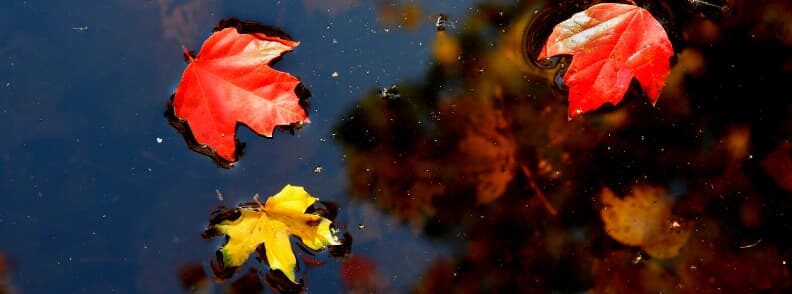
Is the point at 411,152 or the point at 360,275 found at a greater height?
the point at 411,152

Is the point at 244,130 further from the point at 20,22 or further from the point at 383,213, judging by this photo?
the point at 20,22

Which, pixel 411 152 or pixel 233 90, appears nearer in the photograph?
pixel 233 90

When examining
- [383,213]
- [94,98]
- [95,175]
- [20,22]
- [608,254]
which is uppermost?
[20,22]

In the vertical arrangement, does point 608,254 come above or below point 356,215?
below

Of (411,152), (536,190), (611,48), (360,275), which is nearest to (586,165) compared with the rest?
(536,190)

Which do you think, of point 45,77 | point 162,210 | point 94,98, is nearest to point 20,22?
point 45,77

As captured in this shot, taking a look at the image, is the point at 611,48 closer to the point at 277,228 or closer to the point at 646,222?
the point at 646,222

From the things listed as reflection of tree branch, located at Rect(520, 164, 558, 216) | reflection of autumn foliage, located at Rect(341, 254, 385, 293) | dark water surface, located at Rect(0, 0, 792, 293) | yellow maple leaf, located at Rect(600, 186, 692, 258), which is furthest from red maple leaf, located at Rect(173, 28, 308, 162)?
yellow maple leaf, located at Rect(600, 186, 692, 258)
